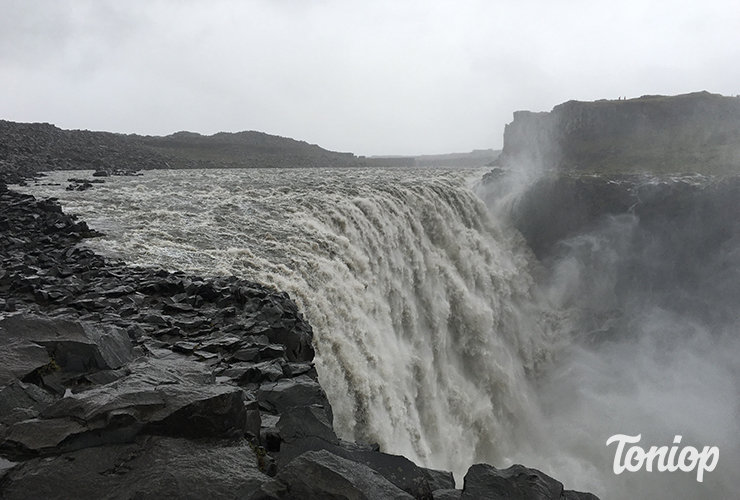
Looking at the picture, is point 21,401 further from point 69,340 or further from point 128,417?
point 128,417

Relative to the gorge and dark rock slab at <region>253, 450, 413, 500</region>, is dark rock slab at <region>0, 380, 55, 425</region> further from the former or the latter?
dark rock slab at <region>253, 450, 413, 500</region>

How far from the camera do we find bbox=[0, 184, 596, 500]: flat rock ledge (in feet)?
12.3

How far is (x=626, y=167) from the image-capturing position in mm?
41531

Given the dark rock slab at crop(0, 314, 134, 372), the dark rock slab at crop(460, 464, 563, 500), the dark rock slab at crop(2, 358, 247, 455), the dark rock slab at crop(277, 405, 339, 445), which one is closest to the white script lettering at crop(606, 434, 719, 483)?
the dark rock slab at crop(460, 464, 563, 500)

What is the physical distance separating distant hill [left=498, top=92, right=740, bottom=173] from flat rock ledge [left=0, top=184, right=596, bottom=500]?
3722 cm

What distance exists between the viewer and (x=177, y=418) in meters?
4.25

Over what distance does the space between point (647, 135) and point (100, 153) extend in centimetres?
4881

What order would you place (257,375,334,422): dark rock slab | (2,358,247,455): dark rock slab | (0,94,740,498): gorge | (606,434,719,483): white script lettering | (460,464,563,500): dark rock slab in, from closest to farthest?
(2,358,247,455): dark rock slab, (0,94,740,498): gorge, (460,464,563,500): dark rock slab, (257,375,334,422): dark rock slab, (606,434,719,483): white script lettering

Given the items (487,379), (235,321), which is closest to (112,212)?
(235,321)

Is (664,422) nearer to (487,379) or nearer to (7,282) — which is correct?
(487,379)

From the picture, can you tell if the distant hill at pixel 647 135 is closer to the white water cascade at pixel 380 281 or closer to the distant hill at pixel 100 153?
the white water cascade at pixel 380 281

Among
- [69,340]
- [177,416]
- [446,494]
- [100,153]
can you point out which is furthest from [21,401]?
[100,153]

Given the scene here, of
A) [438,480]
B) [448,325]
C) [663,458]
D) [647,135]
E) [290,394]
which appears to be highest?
[647,135]

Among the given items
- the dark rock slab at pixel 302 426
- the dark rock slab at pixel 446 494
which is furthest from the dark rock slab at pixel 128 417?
the dark rock slab at pixel 446 494
